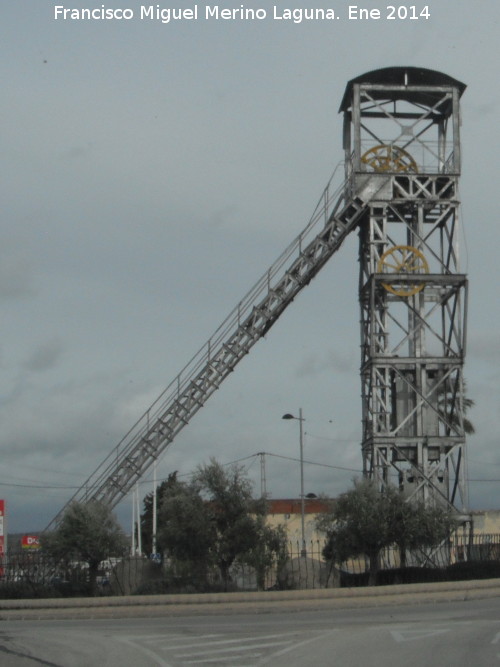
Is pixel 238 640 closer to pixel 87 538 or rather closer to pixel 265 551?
pixel 265 551

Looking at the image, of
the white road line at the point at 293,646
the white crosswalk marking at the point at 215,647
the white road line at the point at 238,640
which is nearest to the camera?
the white road line at the point at 293,646

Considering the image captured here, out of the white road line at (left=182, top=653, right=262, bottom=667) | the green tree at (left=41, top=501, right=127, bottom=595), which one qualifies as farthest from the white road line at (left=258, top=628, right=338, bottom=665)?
the green tree at (left=41, top=501, right=127, bottom=595)

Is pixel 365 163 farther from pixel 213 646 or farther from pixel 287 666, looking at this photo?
pixel 287 666

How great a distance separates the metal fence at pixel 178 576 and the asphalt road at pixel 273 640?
5.83m

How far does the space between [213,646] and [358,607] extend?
13.0 m

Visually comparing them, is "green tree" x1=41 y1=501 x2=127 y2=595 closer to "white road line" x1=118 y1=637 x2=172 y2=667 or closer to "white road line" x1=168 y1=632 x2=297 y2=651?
"white road line" x1=118 y1=637 x2=172 y2=667

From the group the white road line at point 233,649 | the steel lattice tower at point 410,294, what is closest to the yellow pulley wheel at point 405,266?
the steel lattice tower at point 410,294

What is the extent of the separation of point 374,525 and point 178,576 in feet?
23.8

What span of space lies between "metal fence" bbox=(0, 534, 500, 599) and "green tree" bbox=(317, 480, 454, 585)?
0.82 metres

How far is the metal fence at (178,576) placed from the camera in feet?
119

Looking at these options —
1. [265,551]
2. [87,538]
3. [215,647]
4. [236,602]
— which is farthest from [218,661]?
[87,538]

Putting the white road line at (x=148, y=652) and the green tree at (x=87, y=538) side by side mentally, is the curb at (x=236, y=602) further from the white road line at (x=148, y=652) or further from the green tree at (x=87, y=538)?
the white road line at (x=148, y=652)

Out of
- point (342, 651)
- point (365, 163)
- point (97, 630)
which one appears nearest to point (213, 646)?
point (342, 651)

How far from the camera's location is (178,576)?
3672 cm
